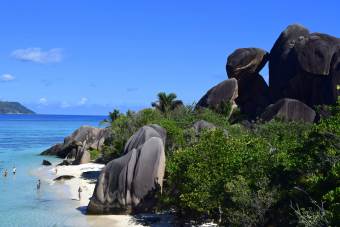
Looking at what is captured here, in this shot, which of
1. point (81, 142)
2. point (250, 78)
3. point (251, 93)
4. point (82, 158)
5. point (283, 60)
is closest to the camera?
point (82, 158)

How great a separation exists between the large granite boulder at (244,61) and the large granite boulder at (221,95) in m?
2.29

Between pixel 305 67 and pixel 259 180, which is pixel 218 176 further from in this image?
pixel 305 67

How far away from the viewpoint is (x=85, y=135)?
7175 centimetres

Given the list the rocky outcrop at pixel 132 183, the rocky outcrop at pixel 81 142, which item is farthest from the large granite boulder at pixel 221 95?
the rocky outcrop at pixel 132 183

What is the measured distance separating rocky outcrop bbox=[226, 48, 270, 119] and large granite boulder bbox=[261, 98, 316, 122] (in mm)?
10220

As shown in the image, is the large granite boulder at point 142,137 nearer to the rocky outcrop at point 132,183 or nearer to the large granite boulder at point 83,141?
the rocky outcrop at point 132,183

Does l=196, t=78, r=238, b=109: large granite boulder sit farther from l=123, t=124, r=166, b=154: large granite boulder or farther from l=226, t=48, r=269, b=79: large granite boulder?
l=123, t=124, r=166, b=154: large granite boulder

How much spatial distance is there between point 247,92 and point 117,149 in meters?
25.8

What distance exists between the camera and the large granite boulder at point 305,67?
179 ft

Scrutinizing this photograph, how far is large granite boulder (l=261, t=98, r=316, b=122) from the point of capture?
5197cm

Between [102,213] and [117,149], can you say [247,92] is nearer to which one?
[117,149]

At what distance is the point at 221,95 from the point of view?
63125mm

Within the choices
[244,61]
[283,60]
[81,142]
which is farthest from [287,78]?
[81,142]

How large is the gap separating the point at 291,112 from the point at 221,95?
12518mm
